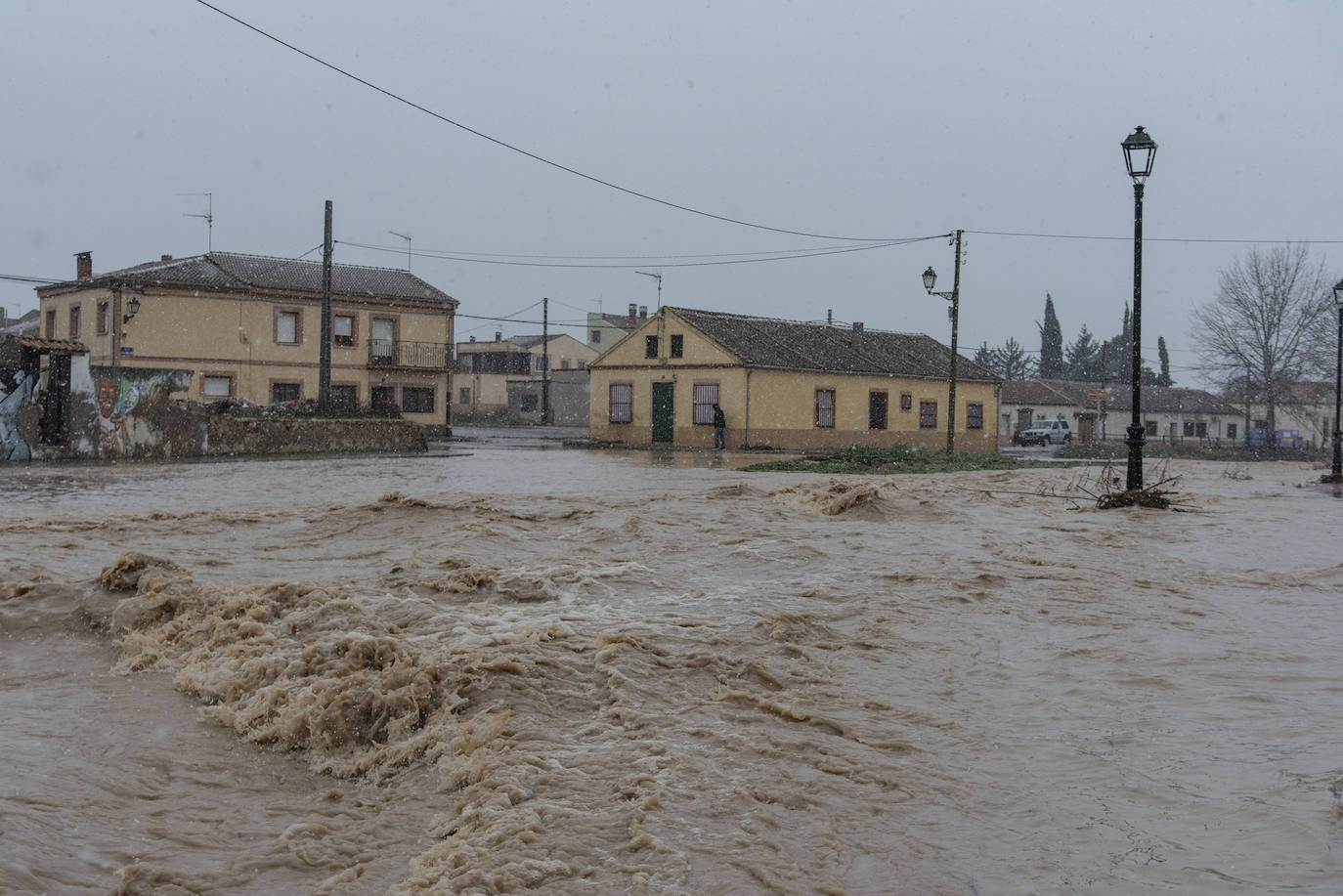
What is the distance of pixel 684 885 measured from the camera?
3.85 m

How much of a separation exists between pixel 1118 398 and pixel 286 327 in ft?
180

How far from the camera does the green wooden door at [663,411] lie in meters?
41.2

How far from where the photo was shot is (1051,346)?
313 ft

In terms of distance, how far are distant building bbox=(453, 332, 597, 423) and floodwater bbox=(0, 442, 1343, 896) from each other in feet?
177

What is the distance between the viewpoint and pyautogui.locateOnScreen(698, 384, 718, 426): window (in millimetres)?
39812

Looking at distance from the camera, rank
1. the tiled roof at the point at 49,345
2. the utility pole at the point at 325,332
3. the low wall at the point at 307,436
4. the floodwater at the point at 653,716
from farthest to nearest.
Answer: the utility pole at the point at 325,332 → the low wall at the point at 307,436 → the tiled roof at the point at 49,345 → the floodwater at the point at 653,716

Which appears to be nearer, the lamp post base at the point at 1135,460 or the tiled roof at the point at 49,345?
the lamp post base at the point at 1135,460

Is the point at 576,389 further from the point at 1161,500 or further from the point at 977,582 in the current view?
the point at 977,582

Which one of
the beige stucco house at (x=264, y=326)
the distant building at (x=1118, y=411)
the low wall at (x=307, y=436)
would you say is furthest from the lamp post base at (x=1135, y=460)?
the distant building at (x=1118, y=411)

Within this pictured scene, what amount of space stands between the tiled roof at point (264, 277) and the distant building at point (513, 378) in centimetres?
1534

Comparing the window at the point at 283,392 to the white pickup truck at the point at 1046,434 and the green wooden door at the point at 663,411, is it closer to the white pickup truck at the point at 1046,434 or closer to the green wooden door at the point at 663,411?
the green wooden door at the point at 663,411

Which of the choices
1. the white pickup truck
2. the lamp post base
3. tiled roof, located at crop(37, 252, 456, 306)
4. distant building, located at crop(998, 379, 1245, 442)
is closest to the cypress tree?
distant building, located at crop(998, 379, 1245, 442)

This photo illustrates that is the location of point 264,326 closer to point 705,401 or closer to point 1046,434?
point 705,401

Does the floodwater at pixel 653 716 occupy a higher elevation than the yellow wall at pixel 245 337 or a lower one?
lower
